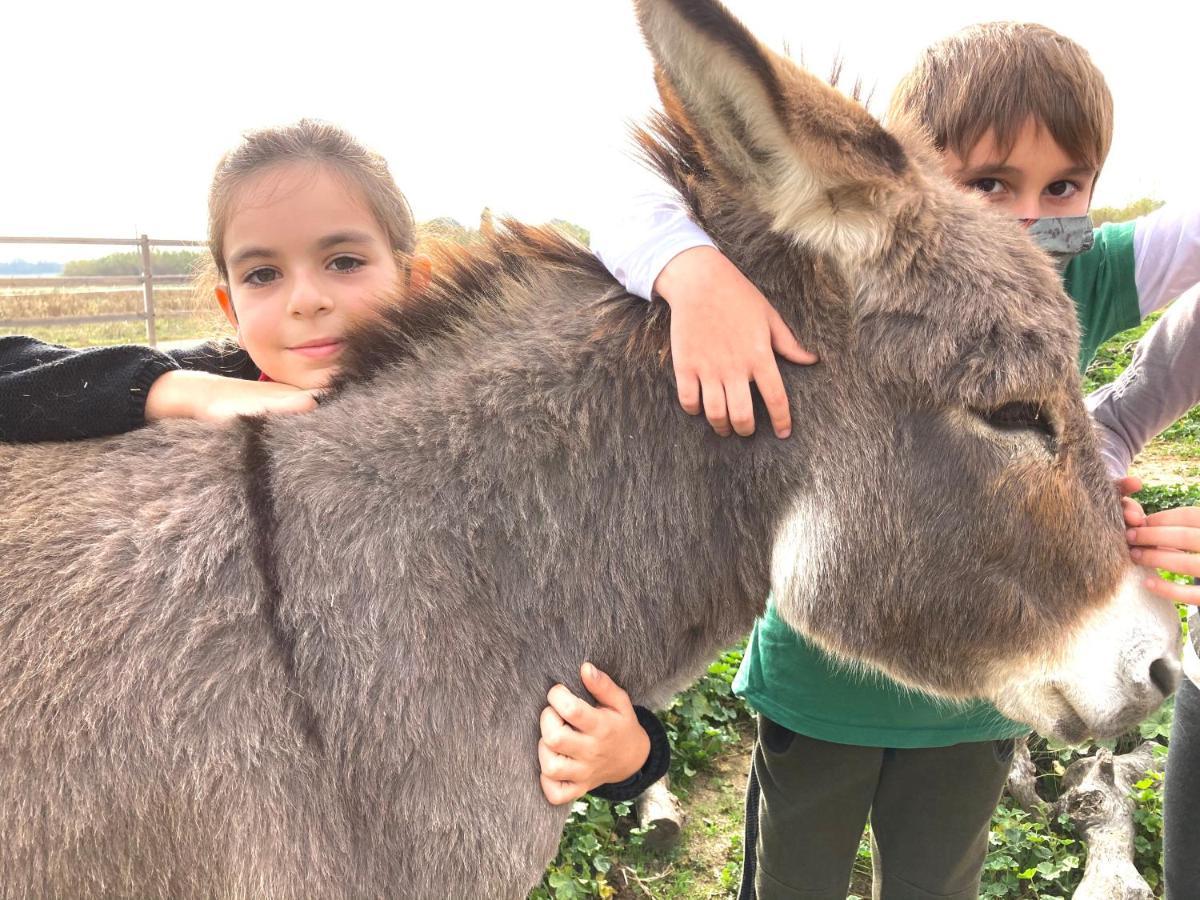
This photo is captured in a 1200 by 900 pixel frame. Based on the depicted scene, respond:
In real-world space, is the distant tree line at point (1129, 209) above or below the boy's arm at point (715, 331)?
above

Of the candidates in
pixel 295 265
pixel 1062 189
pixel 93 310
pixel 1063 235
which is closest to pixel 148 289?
pixel 93 310

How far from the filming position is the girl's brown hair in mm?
2164

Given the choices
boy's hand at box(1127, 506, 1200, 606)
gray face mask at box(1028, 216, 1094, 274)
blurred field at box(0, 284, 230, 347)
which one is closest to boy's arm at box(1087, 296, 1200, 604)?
gray face mask at box(1028, 216, 1094, 274)

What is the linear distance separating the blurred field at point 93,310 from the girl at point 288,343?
38.6 feet

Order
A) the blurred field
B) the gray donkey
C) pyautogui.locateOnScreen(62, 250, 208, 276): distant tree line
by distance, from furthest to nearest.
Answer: pyautogui.locateOnScreen(62, 250, 208, 276): distant tree line → the blurred field → the gray donkey

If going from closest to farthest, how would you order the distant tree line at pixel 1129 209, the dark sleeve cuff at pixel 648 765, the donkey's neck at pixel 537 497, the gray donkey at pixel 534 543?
the gray donkey at pixel 534 543
the donkey's neck at pixel 537 497
the dark sleeve cuff at pixel 648 765
the distant tree line at pixel 1129 209

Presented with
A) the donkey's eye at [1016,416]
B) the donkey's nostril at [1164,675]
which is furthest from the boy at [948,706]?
the donkey's eye at [1016,416]

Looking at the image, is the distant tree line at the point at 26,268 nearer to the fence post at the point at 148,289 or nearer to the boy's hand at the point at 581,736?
the fence post at the point at 148,289

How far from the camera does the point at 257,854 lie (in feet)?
4.24

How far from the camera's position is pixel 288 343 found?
2.12 m

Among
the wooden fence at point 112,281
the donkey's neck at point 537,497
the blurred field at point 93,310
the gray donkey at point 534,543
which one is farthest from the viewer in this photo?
the blurred field at point 93,310

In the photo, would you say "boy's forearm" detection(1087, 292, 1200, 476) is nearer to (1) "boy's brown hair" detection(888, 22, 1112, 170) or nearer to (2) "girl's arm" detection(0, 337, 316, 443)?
(1) "boy's brown hair" detection(888, 22, 1112, 170)

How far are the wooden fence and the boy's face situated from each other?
13.1m

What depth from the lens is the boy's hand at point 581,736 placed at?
1.45 metres
